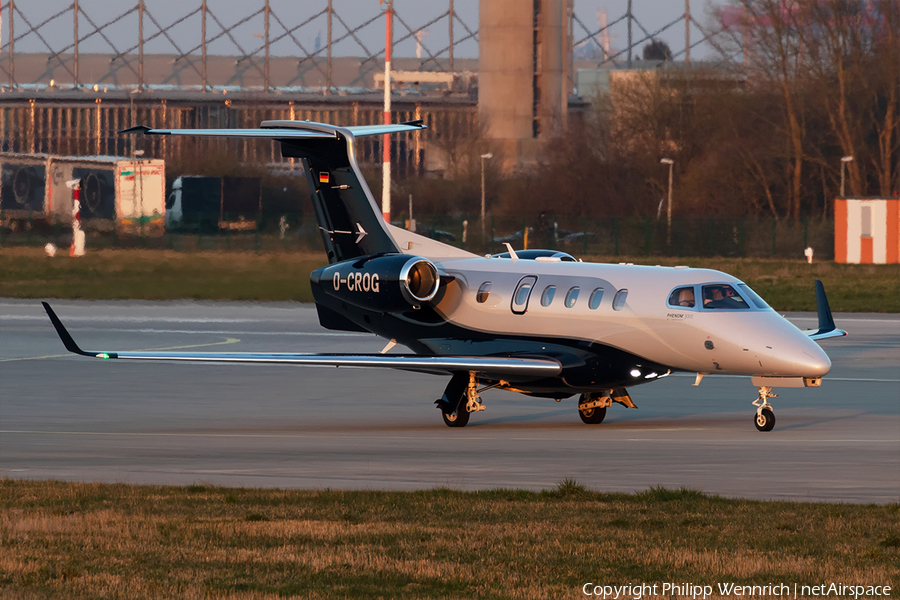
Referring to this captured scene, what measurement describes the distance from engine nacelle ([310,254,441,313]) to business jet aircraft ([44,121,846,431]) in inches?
0.9

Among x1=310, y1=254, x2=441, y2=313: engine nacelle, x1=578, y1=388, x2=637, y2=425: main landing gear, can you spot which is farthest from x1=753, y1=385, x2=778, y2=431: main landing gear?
x1=310, y1=254, x2=441, y2=313: engine nacelle

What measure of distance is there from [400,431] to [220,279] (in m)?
31.0

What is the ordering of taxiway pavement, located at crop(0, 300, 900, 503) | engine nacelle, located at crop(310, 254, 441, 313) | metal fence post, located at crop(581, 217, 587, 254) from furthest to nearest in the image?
metal fence post, located at crop(581, 217, 587, 254)
engine nacelle, located at crop(310, 254, 441, 313)
taxiway pavement, located at crop(0, 300, 900, 503)

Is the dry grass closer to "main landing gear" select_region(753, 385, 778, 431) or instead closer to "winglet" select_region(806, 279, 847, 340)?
"main landing gear" select_region(753, 385, 778, 431)

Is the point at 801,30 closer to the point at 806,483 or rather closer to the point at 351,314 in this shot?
the point at 351,314

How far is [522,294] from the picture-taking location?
2259cm

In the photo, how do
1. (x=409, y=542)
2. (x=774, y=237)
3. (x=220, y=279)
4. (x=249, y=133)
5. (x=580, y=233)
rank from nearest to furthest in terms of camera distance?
(x=409, y=542) < (x=249, y=133) < (x=220, y=279) < (x=774, y=237) < (x=580, y=233)

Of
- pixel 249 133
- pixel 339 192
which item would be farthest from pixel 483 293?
pixel 249 133

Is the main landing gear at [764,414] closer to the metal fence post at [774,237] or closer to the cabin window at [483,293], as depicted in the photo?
the cabin window at [483,293]

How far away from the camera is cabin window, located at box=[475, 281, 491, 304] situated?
75.4 feet

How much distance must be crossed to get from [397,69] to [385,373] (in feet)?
477

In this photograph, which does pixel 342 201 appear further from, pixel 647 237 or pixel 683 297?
pixel 647 237

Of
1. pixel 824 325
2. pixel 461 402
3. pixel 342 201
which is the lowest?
pixel 461 402
